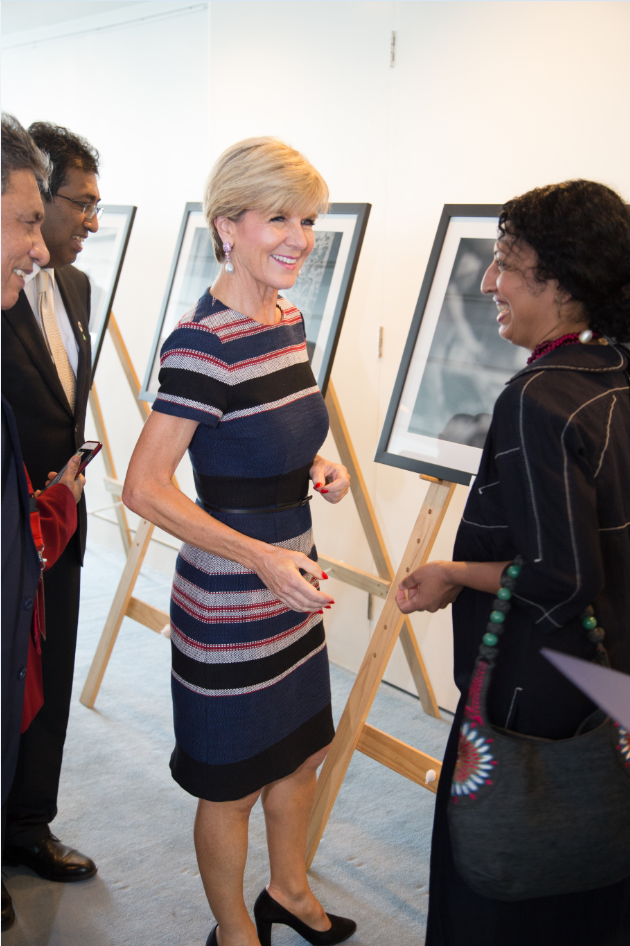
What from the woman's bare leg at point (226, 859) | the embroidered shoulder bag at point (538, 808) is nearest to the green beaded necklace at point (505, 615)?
the embroidered shoulder bag at point (538, 808)

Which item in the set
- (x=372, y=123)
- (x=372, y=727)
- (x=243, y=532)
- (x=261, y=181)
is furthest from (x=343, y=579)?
(x=372, y=123)

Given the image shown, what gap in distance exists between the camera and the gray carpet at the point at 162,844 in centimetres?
192

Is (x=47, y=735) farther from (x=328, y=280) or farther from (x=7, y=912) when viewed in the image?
(x=328, y=280)

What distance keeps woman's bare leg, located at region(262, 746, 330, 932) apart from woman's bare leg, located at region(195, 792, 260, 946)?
116 millimetres

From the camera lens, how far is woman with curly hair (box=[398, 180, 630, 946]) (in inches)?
46.1

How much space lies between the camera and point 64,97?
459 centimetres

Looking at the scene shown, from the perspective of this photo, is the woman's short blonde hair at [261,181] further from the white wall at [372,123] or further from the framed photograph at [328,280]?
the white wall at [372,123]

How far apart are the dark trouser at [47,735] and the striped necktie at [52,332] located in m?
0.43

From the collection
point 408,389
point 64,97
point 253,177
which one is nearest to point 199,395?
point 253,177

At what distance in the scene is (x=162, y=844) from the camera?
221 centimetres

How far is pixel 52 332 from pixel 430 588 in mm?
1173

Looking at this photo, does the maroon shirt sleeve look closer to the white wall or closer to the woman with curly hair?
the woman with curly hair

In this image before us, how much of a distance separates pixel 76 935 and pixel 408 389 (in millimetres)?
1627

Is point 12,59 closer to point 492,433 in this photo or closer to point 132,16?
point 132,16
